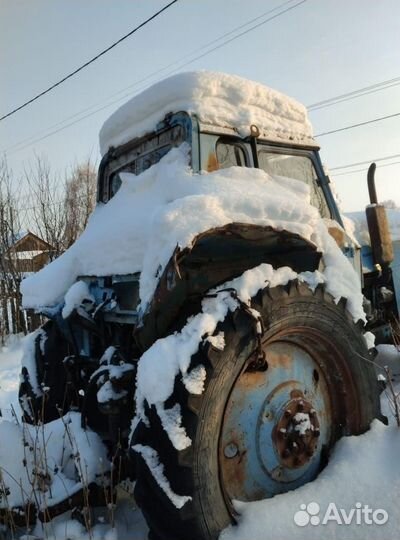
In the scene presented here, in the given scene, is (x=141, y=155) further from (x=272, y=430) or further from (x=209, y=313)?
(x=272, y=430)

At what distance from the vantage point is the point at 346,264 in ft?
7.76

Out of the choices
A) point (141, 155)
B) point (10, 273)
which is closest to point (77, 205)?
point (10, 273)

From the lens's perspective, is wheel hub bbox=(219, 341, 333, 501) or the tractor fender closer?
the tractor fender

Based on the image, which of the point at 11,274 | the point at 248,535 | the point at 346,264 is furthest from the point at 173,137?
the point at 11,274

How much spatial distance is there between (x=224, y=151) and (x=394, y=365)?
96.9 inches

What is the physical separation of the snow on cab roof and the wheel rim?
54.3 inches

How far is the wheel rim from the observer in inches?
76.4

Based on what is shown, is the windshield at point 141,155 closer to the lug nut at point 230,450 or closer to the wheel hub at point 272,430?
the wheel hub at point 272,430

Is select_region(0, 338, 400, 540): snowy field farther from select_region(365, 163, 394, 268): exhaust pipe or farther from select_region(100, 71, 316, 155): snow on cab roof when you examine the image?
select_region(100, 71, 316, 155): snow on cab roof

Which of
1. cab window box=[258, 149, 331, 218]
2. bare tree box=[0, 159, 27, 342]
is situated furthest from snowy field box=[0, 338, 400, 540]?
bare tree box=[0, 159, 27, 342]

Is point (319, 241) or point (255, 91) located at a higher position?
point (255, 91)

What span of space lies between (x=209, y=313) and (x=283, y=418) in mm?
690

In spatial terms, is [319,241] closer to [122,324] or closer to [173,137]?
[173,137]

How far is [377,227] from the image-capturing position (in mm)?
3604
